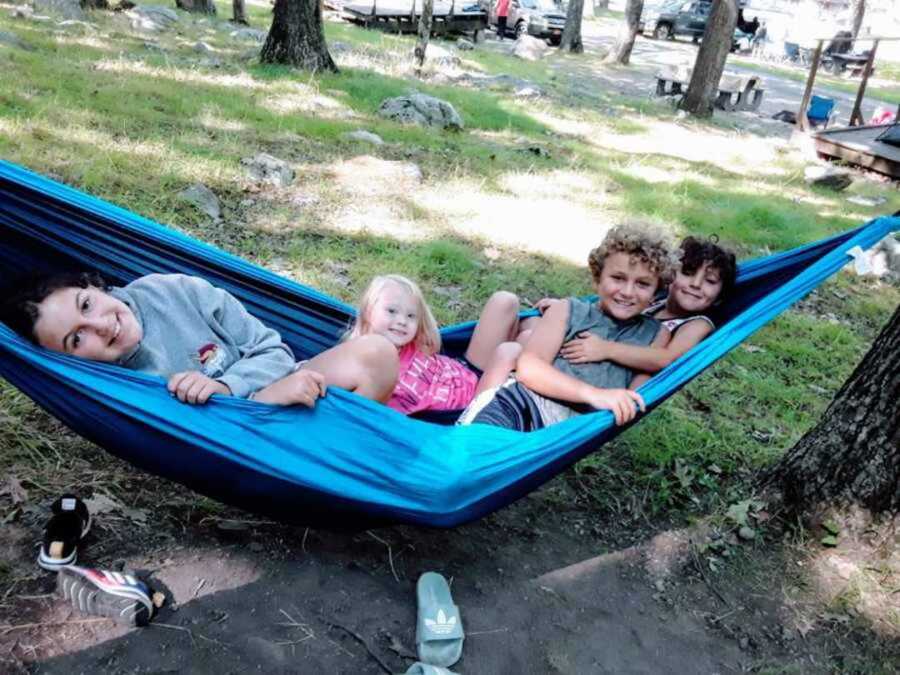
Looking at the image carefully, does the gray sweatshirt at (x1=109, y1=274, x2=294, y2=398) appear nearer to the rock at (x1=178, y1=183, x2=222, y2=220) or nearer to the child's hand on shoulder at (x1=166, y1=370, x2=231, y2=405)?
the child's hand on shoulder at (x1=166, y1=370, x2=231, y2=405)

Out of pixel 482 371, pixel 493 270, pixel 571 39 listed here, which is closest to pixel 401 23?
pixel 571 39

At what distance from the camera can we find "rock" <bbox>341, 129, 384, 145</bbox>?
5.32 meters

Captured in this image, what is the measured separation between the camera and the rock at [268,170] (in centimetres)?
425

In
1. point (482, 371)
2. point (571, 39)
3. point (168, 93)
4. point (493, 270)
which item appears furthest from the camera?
point (571, 39)

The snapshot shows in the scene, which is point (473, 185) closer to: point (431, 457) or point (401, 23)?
point (431, 457)

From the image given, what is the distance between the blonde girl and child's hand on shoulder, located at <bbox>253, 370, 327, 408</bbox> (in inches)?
20.3

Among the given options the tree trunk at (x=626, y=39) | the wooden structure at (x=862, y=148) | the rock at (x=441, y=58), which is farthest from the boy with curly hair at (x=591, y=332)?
the tree trunk at (x=626, y=39)

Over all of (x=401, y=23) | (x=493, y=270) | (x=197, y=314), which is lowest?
(x=493, y=270)

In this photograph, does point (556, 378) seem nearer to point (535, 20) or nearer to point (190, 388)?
point (190, 388)

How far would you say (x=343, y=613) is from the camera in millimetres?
1745

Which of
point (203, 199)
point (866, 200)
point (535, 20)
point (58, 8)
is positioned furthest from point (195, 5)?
point (866, 200)

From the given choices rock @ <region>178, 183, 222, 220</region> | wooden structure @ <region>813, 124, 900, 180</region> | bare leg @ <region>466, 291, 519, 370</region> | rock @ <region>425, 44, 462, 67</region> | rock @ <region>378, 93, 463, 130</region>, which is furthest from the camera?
rock @ <region>425, 44, 462, 67</region>

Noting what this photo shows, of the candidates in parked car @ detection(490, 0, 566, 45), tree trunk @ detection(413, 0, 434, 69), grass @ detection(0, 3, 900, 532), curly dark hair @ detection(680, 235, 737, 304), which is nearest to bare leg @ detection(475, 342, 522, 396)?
grass @ detection(0, 3, 900, 532)

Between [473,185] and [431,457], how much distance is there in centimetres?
351
